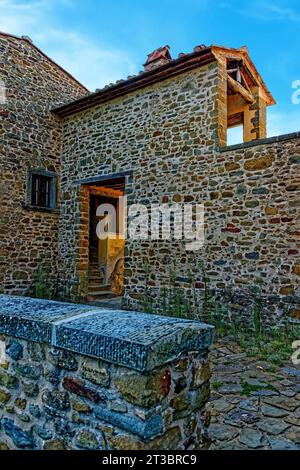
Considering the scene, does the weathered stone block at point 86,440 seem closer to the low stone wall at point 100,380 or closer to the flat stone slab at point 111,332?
the low stone wall at point 100,380

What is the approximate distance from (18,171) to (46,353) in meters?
7.25

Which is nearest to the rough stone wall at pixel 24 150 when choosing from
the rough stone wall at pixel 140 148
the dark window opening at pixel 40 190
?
the dark window opening at pixel 40 190

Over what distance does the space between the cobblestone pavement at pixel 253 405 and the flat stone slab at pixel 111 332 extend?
65 centimetres

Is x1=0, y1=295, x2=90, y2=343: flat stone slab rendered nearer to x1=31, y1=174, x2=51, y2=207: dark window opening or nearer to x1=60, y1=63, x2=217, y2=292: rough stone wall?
x1=60, y1=63, x2=217, y2=292: rough stone wall

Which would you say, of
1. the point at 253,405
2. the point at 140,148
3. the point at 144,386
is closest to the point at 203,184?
the point at 140,148

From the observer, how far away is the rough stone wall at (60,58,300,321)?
5.31 m

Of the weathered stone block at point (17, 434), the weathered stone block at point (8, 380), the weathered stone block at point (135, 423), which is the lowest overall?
the weathered stone block at point (17, 434)

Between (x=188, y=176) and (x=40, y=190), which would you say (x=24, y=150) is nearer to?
(x=40, y=190)

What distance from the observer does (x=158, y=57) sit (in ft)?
26.2

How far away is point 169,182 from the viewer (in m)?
6.75

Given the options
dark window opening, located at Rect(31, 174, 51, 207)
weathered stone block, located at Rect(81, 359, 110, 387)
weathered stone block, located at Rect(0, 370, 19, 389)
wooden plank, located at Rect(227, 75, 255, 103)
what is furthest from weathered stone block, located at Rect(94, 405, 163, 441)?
dark window opening, located at Rect(31, 174, 51, 207)

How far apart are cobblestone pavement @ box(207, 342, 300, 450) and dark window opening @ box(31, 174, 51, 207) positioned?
6423mm

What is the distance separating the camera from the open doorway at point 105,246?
9531mm

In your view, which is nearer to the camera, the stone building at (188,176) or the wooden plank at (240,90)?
the stone building at (188,176)
